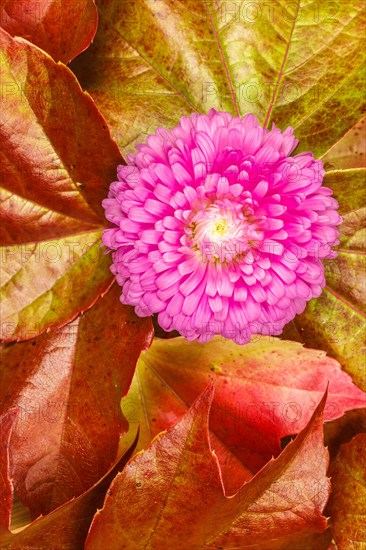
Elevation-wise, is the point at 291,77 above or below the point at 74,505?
above

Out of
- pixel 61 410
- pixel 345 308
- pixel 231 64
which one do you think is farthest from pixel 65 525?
pixel 231 64

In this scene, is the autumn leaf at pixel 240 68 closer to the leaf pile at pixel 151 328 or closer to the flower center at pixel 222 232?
the leaf pile at pixel 151 328

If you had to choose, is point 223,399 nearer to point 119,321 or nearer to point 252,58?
point 119,321

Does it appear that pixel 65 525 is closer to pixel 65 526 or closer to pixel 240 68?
pixel 65 526

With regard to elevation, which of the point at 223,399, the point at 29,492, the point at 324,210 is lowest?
the point at 29,492

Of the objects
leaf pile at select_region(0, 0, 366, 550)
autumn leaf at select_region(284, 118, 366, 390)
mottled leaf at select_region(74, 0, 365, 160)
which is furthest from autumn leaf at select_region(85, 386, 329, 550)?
mottled leaf at select_region(74, 0, 365, 160)

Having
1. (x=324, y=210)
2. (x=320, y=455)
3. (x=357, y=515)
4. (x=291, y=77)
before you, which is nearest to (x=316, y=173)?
(x=324, y=210)
